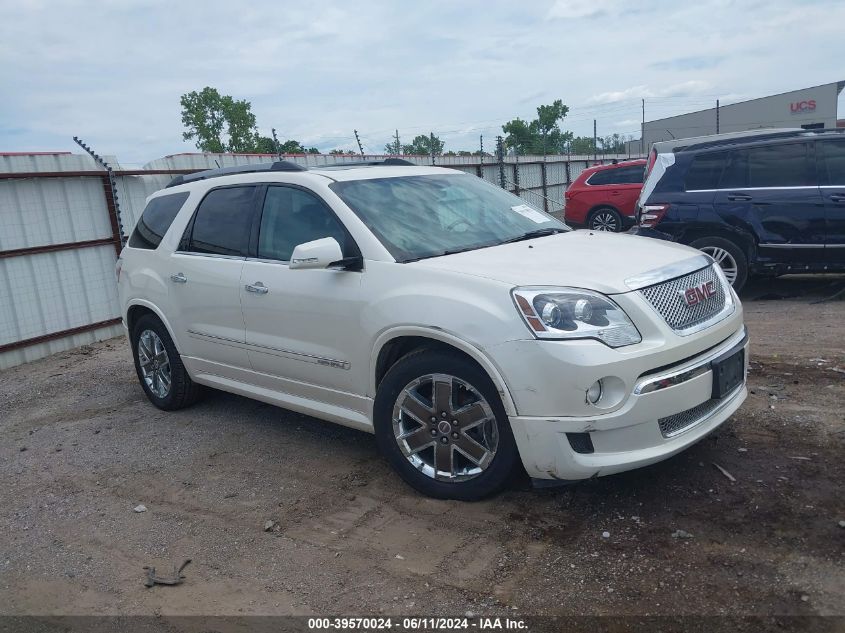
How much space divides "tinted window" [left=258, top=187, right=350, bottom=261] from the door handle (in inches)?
7.6

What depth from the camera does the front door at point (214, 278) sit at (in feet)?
15.6

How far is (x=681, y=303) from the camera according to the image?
3566 millimetres

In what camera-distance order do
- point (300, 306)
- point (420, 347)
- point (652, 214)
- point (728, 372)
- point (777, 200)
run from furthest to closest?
point (652, 214) → point (777, 200) → point (300, 306) → point (420, 347) → point (728, 372)

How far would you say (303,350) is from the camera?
4.30 m

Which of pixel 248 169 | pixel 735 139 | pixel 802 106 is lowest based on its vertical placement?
pixel 735 139

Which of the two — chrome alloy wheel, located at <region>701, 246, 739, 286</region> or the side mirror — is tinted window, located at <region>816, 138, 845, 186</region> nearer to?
chrome alloy wheel, located at <region>701, 246, 739, 286</region>

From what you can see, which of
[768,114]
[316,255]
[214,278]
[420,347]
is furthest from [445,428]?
[768,114]

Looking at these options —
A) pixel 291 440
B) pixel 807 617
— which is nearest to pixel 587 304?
pixel 807 617

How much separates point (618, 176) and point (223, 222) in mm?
12339

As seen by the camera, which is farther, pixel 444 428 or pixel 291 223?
pixel 291 223

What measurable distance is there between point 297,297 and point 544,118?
266 feet

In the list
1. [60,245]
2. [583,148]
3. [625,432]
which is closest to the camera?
[625,432]

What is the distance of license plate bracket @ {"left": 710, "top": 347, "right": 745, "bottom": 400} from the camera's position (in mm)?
3551

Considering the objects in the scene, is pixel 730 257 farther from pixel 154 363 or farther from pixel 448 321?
pixel 154 363
